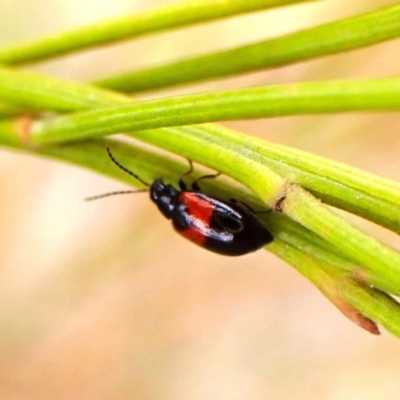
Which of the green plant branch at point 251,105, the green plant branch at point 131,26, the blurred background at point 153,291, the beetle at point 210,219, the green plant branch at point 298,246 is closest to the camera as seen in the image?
the green plant branch at point 251,105

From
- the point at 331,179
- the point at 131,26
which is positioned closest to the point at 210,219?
the point at 131,26

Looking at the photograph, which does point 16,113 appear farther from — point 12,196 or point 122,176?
point 12,196

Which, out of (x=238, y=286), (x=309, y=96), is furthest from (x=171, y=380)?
(x=309, y=96)

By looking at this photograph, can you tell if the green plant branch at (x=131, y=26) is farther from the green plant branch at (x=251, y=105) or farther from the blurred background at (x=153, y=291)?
the blurred background at (x=153, y=291)

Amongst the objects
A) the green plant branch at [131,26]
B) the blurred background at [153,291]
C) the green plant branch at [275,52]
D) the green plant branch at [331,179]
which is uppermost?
the blurred background at [153,291]

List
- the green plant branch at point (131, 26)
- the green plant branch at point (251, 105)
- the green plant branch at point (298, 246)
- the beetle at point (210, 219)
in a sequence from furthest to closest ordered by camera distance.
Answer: the beetle at point (210, 219), the green plant branch at point (131, 26), the green plant branch at point (298, 246), the green plant branch at point (251, 105)

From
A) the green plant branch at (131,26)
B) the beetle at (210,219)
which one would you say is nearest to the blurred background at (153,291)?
the beetle at (210,219)

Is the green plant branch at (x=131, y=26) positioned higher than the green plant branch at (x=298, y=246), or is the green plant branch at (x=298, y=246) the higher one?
the green plant branch at (x=131, y=26)

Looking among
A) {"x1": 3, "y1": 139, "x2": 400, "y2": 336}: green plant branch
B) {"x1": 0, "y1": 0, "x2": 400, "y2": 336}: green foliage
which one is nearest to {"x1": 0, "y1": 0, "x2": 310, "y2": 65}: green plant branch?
{"x1": 0, "y1": 0, "x2": 400, "y2": 336}: green foliage
